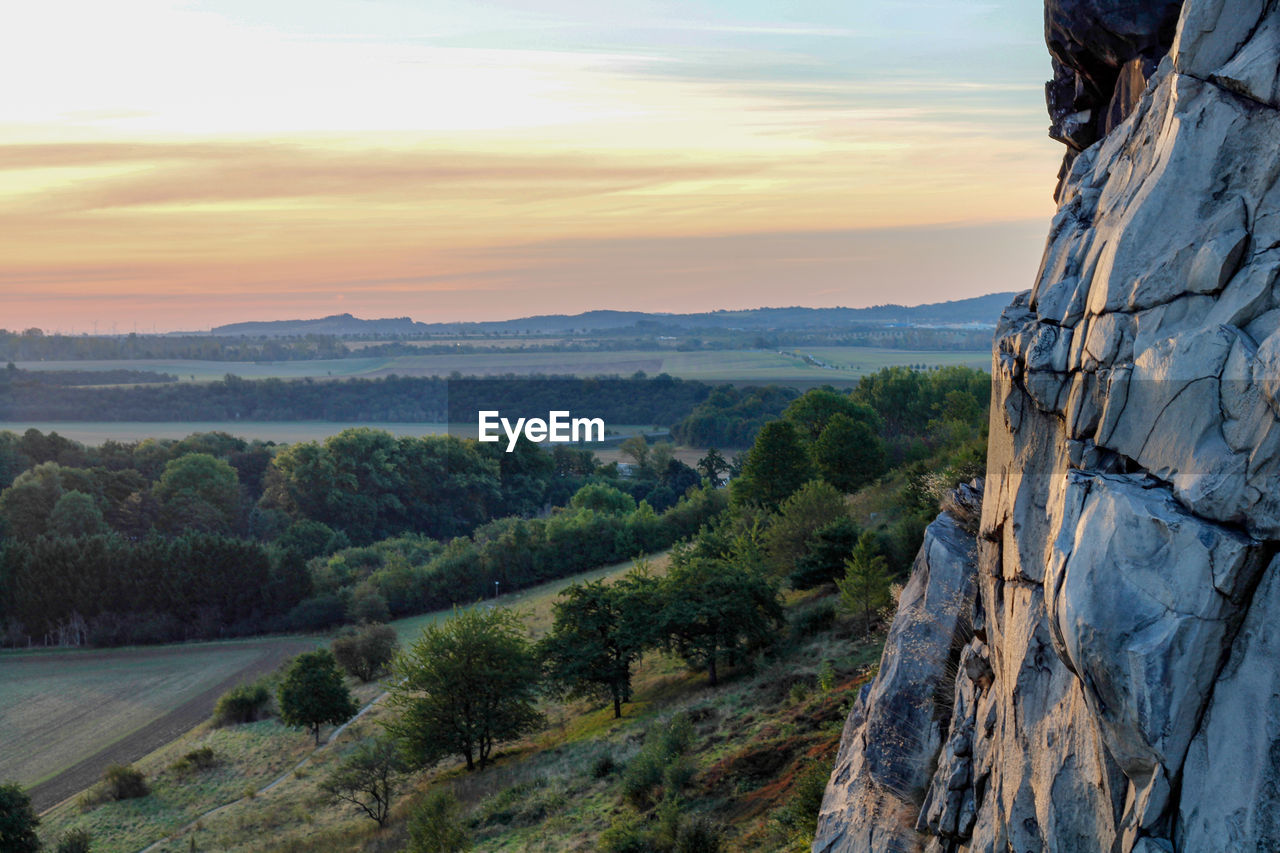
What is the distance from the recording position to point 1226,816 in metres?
8.81

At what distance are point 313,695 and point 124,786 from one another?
884cm

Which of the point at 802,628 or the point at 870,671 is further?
the point at 802,628

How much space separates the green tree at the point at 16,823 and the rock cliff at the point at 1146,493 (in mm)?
35040

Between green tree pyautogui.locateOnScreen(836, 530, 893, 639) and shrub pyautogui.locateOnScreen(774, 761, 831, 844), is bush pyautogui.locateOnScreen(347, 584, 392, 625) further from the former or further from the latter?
shrub pyautogui.locateOnScreen(774, 761, 831, 844)

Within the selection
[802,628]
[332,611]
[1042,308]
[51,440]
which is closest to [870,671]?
[802,628]

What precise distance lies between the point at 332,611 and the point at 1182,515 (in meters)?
75.9

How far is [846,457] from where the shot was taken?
227 feet

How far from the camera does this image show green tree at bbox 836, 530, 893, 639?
35.3 metres

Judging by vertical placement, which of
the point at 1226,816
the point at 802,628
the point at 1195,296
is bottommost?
the point at 802,628

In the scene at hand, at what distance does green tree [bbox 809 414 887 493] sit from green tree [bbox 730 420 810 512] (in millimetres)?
2101

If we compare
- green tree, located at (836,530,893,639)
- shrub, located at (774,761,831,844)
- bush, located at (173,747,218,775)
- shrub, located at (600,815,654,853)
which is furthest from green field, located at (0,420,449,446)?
shrub, located at (774,761,831,844)

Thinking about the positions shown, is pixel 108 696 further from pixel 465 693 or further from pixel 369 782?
pixel 369 782

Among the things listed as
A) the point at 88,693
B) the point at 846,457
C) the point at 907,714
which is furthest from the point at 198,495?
the point at 907,714

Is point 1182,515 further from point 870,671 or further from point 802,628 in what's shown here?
point 802,628
